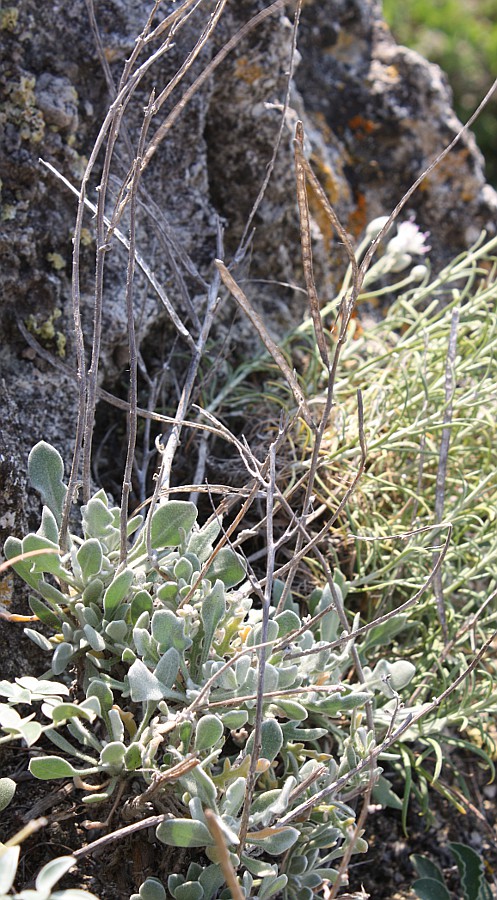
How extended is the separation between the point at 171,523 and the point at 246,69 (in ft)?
2.77

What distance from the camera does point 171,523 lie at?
82cm

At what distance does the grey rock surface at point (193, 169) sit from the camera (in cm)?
105

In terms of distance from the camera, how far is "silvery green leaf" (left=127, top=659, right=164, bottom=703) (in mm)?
713

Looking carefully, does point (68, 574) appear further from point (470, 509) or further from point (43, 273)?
point (470, 509)

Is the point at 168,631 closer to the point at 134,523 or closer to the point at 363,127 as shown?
the point at 134,523

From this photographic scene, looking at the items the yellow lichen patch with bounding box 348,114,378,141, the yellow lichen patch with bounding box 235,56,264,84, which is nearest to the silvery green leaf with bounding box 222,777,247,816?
the yellow lichen patch with bounding box 235,56,264,84

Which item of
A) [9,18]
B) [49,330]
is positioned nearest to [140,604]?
[49,330]

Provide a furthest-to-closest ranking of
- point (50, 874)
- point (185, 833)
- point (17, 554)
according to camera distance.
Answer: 1. point (17, 554)
2. point (185, 833)
3. point (50, 874)

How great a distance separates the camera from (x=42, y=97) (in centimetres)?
110

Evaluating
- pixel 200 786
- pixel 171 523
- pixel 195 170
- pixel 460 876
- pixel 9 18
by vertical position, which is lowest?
pixel 460 876

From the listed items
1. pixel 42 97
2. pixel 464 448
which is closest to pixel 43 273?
pixel 42 97

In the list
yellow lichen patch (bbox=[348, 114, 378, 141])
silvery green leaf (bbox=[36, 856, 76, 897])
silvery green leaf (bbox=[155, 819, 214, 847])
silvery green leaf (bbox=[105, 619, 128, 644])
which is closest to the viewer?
silvery green leaf (bbox=[36, 856, 76, 897])

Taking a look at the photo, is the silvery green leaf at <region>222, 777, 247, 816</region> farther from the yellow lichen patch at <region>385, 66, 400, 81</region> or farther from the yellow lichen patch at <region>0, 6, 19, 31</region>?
the yellow lichen patch at <region>385, 66, 400, 81</region>

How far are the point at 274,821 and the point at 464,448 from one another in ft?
1.95
